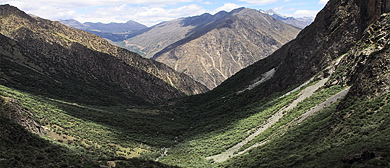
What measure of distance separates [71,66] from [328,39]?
110 meters

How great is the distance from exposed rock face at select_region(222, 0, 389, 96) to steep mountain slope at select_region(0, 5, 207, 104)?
65.9m

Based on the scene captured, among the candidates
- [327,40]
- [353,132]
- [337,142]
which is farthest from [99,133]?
[327,40]

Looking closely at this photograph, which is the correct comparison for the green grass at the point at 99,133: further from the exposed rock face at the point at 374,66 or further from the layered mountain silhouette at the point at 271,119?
the exposed rock face at the point at 374,66

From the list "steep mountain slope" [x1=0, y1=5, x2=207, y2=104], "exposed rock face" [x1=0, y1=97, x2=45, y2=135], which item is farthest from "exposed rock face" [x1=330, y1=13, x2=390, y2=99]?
"steep mountain slope" [x1=0, y1=5, x2=207, y2=104]

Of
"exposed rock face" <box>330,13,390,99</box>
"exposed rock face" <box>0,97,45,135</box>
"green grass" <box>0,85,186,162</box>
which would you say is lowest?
"green grass" <box>0,85,186,162</box>

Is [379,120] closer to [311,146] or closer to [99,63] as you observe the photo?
[311,146]

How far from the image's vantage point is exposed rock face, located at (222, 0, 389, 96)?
47.3 metres

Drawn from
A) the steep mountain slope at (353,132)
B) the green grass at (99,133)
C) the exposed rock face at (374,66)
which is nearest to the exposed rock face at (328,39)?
the exposed rock face at (374,66)

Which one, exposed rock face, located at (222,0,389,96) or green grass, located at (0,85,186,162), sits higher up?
exposed rock face, located at (222,0,389,96)

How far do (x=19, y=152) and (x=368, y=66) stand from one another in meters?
33.1

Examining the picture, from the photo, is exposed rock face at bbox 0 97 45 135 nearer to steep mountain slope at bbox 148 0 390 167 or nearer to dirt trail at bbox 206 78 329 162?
steep mountain slope at bbox 148 0 390 167

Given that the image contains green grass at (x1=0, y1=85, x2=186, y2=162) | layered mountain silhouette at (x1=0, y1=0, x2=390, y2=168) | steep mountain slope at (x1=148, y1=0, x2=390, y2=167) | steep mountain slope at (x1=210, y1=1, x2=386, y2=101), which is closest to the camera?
steep mountain slope at (x1=148, y1=0, x2=390, y2=167)

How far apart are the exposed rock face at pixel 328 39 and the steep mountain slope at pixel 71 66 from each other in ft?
216

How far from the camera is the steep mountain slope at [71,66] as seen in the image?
85625 mm
